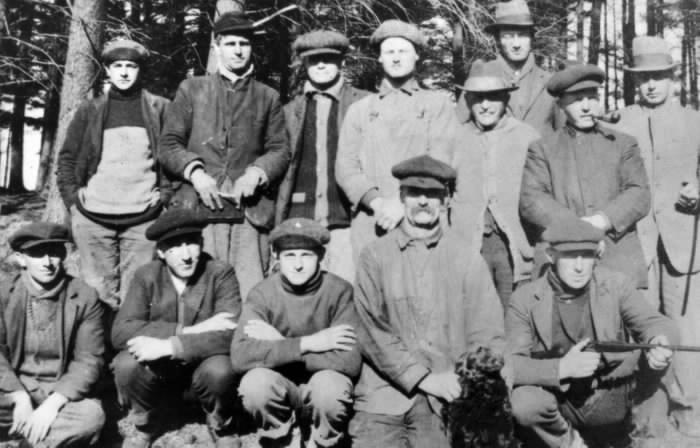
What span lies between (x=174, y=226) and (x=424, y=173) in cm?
162

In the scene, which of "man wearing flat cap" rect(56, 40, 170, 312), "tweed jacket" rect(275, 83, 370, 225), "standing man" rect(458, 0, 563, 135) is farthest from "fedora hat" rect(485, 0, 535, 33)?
"man wearing flat cap" rect(56, 40, 170, 312)

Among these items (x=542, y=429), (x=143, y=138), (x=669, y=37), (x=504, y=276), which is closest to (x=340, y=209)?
(x=504, y=276)

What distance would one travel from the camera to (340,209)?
5.20 m

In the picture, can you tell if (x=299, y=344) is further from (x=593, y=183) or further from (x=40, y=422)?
(x=593, y=183)

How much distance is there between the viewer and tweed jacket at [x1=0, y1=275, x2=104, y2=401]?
14.9 feet

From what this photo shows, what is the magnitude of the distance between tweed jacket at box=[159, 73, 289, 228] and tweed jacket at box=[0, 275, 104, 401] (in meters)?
1.09

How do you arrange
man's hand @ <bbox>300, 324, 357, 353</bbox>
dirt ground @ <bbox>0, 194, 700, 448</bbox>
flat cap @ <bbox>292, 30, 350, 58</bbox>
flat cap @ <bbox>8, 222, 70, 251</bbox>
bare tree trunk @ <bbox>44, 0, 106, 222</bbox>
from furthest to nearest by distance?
bare tree trunk @ <bbox>44, 0, 106, 222</bbox> < flat cap @ <bbox>292, 30, 350, 58</bbox> < dirt ground @ <bbox>0, 194, 700, 448</bbox> < flat cap @ <bbox>8, 222, 70, 251</bbox> < man's hand @ <bbox>300, 324, 357, 353</bbox>

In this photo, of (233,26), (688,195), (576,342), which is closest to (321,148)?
(233,26)

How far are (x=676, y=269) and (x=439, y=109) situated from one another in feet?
7.08

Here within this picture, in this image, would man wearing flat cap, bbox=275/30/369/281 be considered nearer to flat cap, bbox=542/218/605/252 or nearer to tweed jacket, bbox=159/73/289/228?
tweed jacket, bbox=159/73/289/228

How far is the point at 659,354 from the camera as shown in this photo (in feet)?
13.3

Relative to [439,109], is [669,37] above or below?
above

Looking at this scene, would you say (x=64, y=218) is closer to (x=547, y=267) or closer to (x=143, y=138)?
(x=143, y=138)

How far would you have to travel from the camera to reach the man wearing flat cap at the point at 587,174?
16.0 ft
